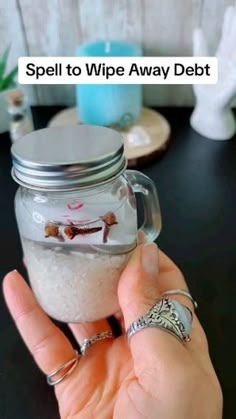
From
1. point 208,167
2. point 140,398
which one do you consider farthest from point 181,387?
point 208,167

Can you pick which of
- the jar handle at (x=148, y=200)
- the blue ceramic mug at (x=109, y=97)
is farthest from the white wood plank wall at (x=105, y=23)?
the jar handle at (x=148, y=200)

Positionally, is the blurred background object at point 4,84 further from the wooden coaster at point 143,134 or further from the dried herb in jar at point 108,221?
the dried herb in jar at point 108,221

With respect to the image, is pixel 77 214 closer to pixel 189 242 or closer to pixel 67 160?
pixel 67 160

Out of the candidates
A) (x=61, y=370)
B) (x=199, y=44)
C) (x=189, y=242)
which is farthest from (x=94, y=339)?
(x=199, y=44)

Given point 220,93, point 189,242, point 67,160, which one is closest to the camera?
point 67,160

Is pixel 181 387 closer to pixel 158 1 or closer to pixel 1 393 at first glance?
pixel 1 393

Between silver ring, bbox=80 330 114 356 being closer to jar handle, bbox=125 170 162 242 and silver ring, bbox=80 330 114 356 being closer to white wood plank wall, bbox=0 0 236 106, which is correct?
jar handle, bbox=125 170 162 242
